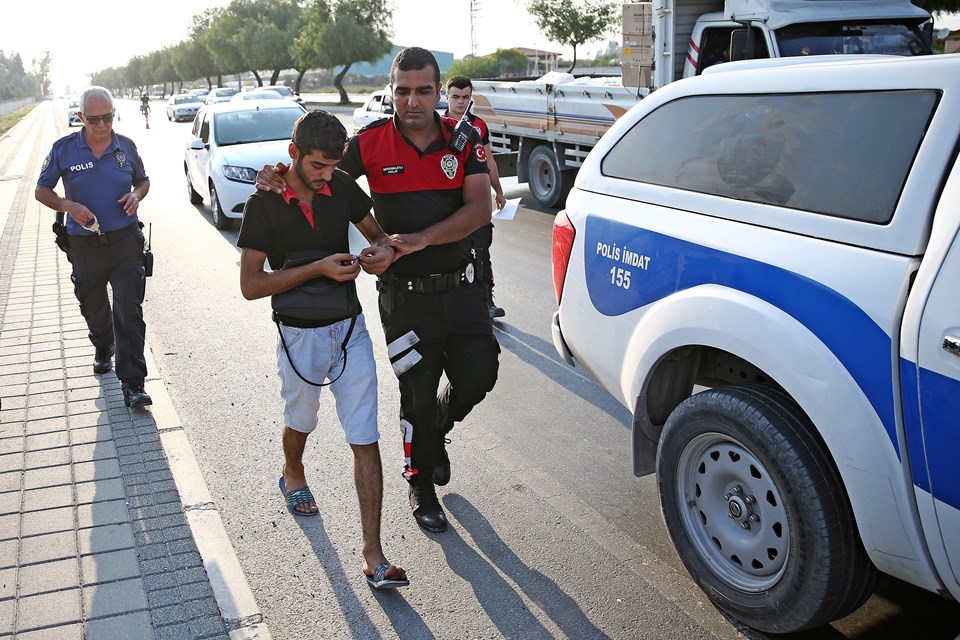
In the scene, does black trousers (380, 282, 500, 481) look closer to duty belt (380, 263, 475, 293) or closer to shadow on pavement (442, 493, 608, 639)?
duty belt (380, 263, 475, 293)

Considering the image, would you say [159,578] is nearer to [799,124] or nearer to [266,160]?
[799,124]

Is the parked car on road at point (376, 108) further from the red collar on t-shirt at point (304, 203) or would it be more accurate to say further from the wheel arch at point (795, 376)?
the wheel arch at point (795, 376)

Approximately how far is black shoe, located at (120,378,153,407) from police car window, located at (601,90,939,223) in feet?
10.8

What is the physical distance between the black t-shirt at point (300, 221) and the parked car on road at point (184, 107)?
173 feet

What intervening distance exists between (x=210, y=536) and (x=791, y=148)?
9.62ft

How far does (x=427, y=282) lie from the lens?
392 centimetres

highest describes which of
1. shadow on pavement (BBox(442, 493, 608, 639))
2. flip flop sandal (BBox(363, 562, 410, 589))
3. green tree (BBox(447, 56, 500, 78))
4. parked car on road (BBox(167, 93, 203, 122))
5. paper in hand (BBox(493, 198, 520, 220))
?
green tree (BBox(447, 56, 500, 78))

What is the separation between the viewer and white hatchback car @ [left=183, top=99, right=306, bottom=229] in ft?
38.9

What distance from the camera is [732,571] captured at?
334 cm

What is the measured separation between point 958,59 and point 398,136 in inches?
83.6

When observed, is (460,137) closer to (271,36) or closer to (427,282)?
(427,282)

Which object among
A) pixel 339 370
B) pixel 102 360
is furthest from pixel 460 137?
pixel 102 360

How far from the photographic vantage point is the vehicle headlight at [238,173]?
11.8m

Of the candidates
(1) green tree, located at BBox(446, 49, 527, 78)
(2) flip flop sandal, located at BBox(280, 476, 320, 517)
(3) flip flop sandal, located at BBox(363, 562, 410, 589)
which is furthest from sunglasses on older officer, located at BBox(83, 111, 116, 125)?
(1) green tree, located at BBox(446, 49, 527, 78)
